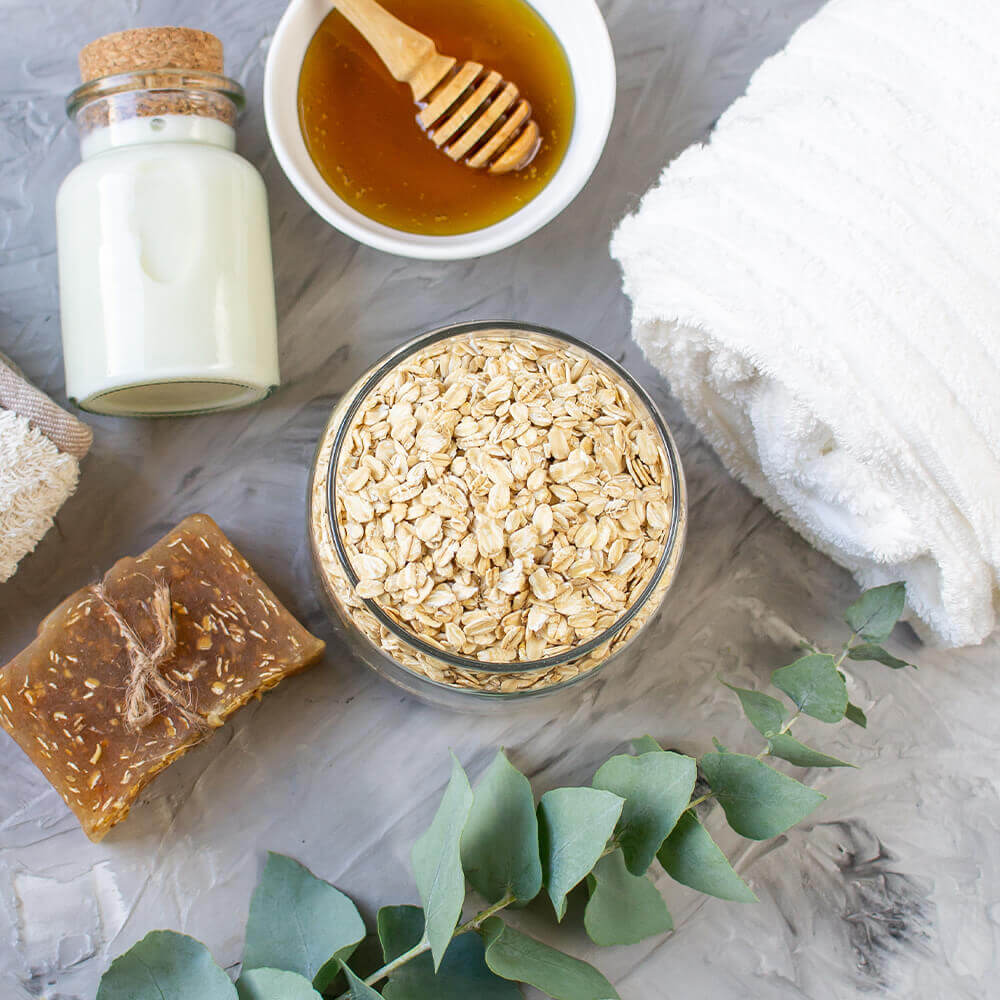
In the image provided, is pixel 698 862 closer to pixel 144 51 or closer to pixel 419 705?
pixel 419 705

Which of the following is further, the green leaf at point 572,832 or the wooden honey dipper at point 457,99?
the wooden honey dipper at point 457,99

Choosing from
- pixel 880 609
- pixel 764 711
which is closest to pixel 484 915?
pixel 764 711

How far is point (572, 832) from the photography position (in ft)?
1.84

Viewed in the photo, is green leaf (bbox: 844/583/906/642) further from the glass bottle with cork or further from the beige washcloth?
the beige washcloth

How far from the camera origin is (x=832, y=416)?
57cm

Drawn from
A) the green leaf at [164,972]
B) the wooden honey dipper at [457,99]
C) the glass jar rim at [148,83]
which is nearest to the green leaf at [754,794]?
the green leaf at [164,972]

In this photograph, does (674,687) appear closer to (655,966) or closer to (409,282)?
(655,966)

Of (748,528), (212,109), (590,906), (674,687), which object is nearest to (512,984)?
(590,906)

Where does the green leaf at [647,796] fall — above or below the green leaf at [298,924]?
above

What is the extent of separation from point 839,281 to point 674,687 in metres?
0.33

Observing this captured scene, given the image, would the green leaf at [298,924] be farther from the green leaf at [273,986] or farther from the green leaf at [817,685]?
the green leaf at [817,685]

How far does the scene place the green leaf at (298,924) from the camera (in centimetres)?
61

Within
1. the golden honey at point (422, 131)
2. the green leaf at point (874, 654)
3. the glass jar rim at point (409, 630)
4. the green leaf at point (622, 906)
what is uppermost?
the golden honey at point (422, 131)

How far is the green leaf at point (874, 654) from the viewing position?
66 centimetres
